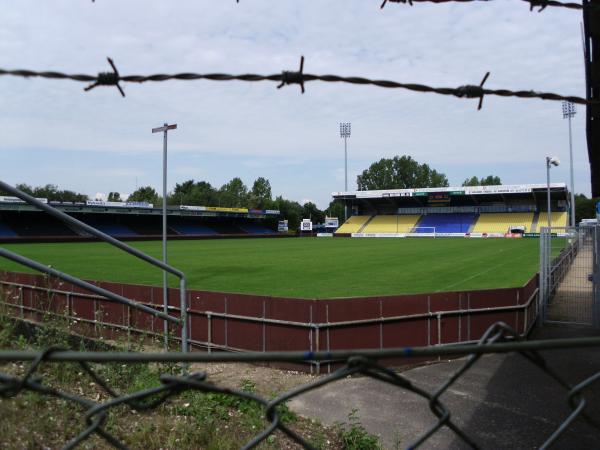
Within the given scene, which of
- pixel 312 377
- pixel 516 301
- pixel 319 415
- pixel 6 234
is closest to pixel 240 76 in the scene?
pixel 319 415

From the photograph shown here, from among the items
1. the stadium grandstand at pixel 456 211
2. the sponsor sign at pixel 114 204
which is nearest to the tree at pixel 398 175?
the stadium grandstand at pixel 456 211

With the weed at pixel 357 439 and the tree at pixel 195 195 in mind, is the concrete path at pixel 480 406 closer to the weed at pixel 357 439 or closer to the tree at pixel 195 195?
the weed at pixel 357 439

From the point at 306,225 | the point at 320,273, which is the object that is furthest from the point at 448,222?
the point at 320,273

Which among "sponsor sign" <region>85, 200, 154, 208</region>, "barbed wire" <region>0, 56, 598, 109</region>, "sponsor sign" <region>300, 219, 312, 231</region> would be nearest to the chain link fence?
"barbed wire" <region>0, 56, 598, 109</region>

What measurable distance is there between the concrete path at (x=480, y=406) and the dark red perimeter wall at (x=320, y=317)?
102 cm

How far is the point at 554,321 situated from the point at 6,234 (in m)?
56.4

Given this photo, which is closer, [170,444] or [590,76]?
[590,76]

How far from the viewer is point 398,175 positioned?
148 m

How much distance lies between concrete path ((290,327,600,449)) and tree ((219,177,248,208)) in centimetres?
12064

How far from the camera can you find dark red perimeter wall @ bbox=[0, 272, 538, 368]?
9.80 m

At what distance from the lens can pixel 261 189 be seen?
475 ft

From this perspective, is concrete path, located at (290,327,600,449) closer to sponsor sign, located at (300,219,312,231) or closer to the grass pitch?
the grass pitch

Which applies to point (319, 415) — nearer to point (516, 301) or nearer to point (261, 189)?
point (516, 301)

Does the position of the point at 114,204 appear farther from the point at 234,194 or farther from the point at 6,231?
the point at 234,194
